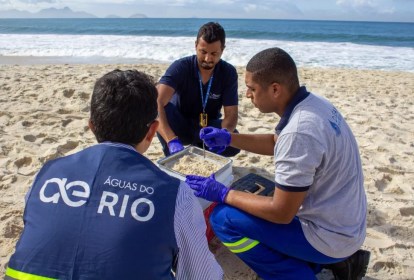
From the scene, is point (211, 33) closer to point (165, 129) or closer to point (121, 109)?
point (165, 129)

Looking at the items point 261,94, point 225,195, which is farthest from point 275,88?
point 225,195

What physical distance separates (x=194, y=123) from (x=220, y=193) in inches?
51.3

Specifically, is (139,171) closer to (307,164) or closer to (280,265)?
(307,164)

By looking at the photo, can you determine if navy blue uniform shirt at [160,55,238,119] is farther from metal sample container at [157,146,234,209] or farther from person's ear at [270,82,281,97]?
person's ear at [270,82,281,97]

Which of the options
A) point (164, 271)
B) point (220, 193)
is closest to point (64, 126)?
point (220, 193)

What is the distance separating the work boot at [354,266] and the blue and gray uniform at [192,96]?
1390 mm

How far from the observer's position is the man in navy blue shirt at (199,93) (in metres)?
2.76

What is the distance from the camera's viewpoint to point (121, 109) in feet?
3.80

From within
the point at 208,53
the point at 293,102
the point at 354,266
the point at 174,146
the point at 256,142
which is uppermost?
the point at 208,53

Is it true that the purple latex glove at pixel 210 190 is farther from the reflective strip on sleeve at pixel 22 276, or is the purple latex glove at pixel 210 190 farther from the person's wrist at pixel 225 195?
the reflective strip on sleeve at pixel 22 276

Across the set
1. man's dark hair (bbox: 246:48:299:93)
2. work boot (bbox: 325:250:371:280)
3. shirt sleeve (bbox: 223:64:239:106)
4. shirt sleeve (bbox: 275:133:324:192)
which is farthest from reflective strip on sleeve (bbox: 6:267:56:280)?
shirt sleeve (bbox: 223:64:239:106)

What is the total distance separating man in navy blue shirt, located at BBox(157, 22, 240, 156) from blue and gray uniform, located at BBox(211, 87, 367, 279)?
1012 millimetres

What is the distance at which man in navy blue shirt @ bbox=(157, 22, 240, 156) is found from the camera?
2764 mm

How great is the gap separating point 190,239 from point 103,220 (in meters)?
0.28
